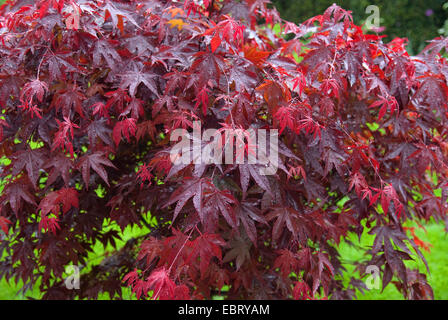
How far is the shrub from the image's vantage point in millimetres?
1500

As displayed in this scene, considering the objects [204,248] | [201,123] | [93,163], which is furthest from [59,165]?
[204,248]

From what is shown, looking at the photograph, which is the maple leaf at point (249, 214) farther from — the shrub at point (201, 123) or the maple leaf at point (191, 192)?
the maple leaf at point (191, 192)

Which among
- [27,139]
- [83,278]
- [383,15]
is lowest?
[83,278]

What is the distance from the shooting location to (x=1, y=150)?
6.04 ft

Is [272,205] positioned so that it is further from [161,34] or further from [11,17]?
[11,17]

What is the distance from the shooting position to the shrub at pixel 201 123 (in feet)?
4.92

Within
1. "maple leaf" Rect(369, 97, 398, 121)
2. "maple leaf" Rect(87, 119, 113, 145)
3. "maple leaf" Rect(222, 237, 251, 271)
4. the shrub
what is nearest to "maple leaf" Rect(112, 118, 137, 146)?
the shrub

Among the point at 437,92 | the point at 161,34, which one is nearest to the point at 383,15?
the point at 437,92

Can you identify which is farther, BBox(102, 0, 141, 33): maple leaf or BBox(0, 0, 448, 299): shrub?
BBox(102, 0, 141, 33): maple leaf

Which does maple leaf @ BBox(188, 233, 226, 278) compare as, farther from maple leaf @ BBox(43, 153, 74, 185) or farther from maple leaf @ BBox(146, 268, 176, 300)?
maple leaf @ BBox(43, 153, 74, 185)

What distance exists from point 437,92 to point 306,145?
579 millimetres

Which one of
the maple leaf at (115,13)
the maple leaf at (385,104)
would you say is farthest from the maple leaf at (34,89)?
the maple leaf at (385,104)

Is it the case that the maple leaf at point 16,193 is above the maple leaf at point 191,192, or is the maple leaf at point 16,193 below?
below

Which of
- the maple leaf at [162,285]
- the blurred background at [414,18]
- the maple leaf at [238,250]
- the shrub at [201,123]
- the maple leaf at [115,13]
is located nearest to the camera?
the maple leaf at [162,285]
